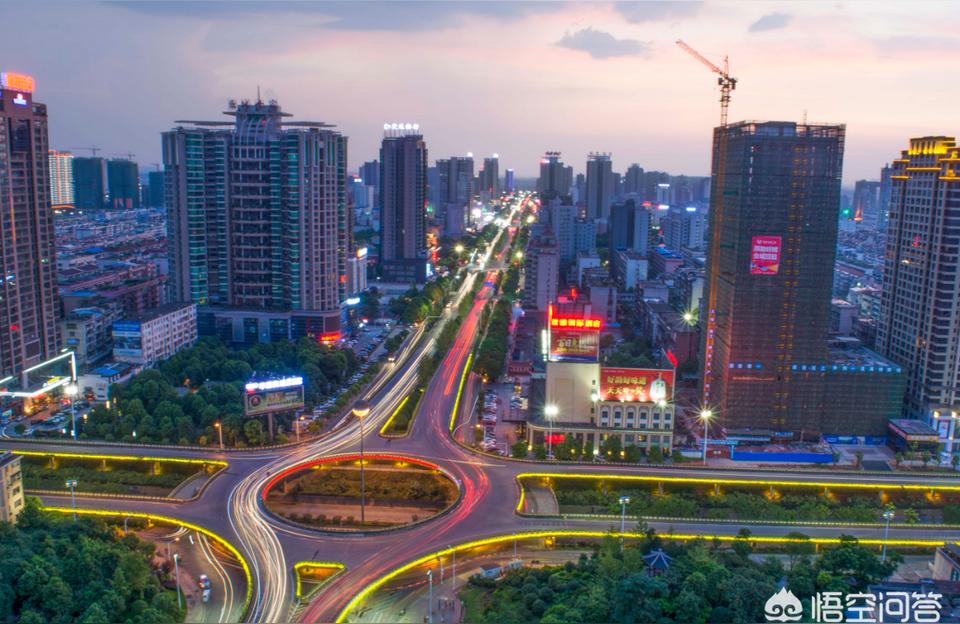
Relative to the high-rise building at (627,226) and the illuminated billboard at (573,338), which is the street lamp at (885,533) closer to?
the illuminated billboard at (573,338)

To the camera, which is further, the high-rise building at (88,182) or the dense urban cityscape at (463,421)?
the high-rise building at (88,182)

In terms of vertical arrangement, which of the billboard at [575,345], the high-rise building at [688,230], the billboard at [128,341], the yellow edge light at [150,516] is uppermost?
the high-rise building at [688,230]

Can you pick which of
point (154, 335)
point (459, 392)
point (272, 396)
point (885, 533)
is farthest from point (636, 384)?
point (154, 335)

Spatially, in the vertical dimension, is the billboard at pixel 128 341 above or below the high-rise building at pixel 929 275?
below

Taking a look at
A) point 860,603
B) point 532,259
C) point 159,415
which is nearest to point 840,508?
point 860,603

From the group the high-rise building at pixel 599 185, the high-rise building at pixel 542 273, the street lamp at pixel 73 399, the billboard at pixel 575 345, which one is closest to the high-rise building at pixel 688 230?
the high-rise building at pixel 599 185

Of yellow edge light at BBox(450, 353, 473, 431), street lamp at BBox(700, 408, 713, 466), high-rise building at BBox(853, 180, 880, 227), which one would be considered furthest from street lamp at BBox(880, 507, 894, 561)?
high-rise building at BBox(853, 180, 880, 227)

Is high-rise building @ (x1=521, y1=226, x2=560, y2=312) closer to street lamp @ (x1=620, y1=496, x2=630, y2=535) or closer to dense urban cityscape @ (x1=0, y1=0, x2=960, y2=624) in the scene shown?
dense urban cityscape @ (x1=0, y1=0, x2=960, y2=624)

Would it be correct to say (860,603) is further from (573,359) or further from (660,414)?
(573,359)
